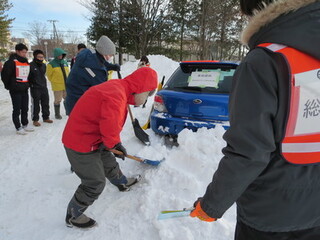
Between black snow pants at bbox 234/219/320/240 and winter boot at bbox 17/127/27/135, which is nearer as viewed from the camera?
black snow pants at bbox 234/219/320/240

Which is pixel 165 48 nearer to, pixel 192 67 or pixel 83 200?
pixel 192 67

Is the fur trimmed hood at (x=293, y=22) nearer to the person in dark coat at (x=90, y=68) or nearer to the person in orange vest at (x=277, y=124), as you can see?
the person in orange vest at (x=277, y=124)

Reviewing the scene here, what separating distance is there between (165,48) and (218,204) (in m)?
21.6

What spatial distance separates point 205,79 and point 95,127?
211cm

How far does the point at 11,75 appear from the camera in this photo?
4.76 metres

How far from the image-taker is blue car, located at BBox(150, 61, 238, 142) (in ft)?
11.3

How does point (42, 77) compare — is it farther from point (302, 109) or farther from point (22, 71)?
point (302, 109)

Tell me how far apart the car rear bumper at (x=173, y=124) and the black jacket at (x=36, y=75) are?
323 cm

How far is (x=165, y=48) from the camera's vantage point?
A: 21484mm

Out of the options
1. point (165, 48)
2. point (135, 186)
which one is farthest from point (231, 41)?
point (135, 186)

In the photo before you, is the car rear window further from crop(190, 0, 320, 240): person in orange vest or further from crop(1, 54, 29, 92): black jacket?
crop(1, 54, 29, 92): black jacket

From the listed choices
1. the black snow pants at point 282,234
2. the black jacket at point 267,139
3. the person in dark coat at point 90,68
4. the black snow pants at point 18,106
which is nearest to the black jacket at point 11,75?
the black snow pants at point 18,106

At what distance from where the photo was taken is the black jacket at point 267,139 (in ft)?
2.84

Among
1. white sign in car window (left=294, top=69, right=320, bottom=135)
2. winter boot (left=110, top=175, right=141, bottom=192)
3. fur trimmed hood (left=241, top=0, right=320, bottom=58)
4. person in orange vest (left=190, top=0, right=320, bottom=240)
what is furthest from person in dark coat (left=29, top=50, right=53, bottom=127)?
white sign in car window (left=294, top=69, right=320, bottom=135)
